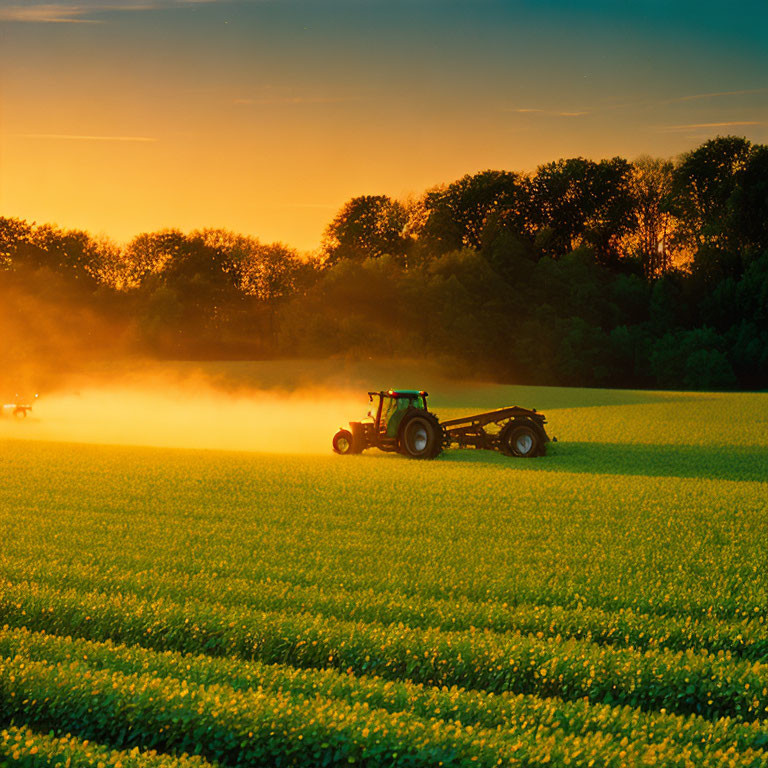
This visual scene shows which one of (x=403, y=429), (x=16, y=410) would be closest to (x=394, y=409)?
(x=403, y=429)

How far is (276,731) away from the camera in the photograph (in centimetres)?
587

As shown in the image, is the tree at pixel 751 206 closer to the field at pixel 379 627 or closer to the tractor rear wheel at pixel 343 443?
the tractor rear wheel at pixel 343 443

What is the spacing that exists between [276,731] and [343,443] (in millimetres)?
18942

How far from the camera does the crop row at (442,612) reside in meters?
7.98

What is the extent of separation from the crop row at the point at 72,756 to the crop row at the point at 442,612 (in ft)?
9.92

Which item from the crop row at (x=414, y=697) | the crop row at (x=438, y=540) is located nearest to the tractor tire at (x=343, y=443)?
the crop row at (x=438, y=540)

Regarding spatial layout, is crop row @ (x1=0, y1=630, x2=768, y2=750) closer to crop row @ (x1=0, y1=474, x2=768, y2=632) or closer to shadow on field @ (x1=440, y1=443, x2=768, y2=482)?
crop row @ (x1=0, y1=474, x2=768, y2=632)

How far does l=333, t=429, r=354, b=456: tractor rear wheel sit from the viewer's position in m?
24.5

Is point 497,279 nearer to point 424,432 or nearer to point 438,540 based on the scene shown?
point 424,432

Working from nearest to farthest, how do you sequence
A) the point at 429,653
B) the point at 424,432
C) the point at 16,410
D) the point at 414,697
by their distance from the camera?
the point at 414,697, the point at 429,653, the point at 424,432, the point at 16,410

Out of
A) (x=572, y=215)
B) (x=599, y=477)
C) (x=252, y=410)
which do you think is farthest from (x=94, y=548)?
(x=572, y=215)

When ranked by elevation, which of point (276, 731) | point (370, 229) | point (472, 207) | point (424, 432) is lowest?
point (276, 731)

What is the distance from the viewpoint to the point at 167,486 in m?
17.2

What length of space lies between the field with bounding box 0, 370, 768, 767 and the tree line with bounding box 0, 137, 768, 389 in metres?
45.0
